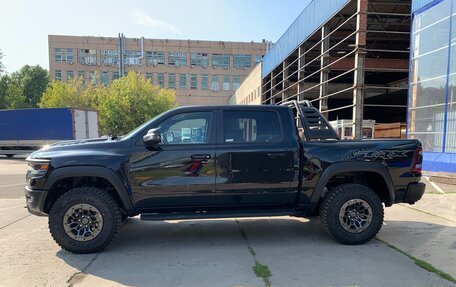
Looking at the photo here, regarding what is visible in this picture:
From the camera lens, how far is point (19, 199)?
899 centimetres

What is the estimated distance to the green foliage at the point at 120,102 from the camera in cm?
3588

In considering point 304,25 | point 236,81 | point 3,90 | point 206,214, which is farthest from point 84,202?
point 236,81

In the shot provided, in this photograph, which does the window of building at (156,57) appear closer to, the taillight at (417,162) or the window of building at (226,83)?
the window of building at (226,83)

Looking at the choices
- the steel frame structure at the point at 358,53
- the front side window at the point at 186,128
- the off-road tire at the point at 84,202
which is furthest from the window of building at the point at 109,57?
the off-road tire at the point at 84,202

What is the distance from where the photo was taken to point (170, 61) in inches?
2608

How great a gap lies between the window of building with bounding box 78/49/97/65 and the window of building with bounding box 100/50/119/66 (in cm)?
134

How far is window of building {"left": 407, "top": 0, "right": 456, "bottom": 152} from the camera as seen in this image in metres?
12.7

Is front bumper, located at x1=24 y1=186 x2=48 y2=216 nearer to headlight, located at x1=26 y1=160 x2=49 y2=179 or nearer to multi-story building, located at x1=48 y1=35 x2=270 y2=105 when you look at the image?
headlight, located at x1=26 y1=160 x2=49 y2=179

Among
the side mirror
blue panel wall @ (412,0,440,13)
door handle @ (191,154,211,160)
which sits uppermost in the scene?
blue panel wall @ (412,0,440,13)

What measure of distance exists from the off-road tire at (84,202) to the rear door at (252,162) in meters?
1.45

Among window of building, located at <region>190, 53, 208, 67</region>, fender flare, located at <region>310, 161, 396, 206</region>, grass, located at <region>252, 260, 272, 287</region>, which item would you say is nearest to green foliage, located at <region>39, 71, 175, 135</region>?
window of building, located at <region>190, 53, 208, 67</region>

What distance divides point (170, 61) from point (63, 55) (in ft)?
60.8

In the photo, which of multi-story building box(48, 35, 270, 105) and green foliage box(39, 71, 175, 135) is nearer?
green foliage box(39, 71, 175, 135)

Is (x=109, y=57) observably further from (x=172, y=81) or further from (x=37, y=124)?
(x=37, y=124)
